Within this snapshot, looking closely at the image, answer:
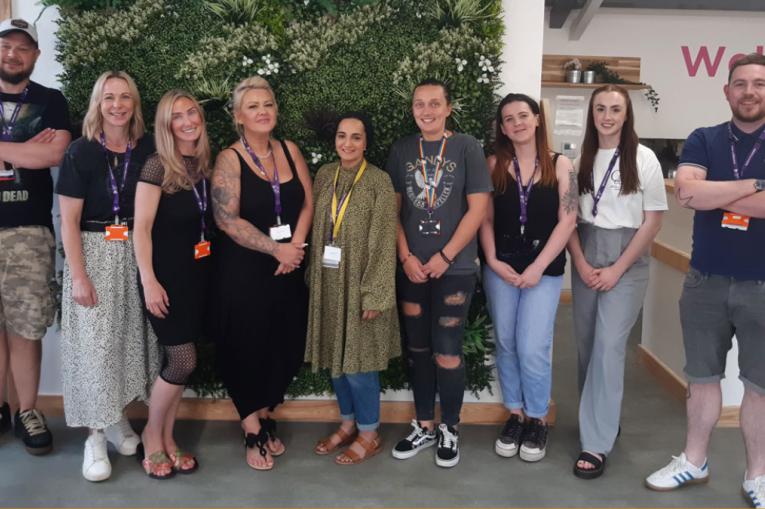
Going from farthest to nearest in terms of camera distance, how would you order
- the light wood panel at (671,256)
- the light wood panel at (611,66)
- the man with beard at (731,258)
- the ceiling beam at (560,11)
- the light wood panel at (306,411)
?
the light wood panel at (611,66) → the ceiling beam at (560,11) → the light wood panel at (671,256) → the light wood panel at (306,411) → the man with beard at (731,258)

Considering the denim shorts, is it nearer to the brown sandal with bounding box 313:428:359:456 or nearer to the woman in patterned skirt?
the woman in patterned skirt

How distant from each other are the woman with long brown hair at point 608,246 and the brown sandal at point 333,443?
3.44 feet

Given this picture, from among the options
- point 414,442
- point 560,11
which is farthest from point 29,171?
point 560,11

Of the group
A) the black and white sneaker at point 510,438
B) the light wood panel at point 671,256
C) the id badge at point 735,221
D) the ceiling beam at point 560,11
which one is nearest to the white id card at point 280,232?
the black and white sneaker at point 510,438

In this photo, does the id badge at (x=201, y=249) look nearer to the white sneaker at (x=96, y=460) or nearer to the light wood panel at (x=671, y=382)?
the white sneaker at (x=96, y=460)

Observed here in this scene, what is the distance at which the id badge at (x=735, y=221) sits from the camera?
2.43m

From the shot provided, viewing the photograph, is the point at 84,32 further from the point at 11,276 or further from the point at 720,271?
the point at 720,271

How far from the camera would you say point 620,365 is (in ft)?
9.46

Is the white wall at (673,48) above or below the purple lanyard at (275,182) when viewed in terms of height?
above

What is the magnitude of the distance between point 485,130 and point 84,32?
1965 mm

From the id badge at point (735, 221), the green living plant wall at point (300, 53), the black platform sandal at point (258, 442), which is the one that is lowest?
the black platform sandal at point (258, 442)

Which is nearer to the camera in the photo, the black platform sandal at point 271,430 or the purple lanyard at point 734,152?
the purple lanyard at point 734,152

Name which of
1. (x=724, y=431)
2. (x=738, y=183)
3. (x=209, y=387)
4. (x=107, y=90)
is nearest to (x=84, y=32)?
(x=107, y=90)

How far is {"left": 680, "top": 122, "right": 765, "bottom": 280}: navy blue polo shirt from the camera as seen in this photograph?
2428 mm
